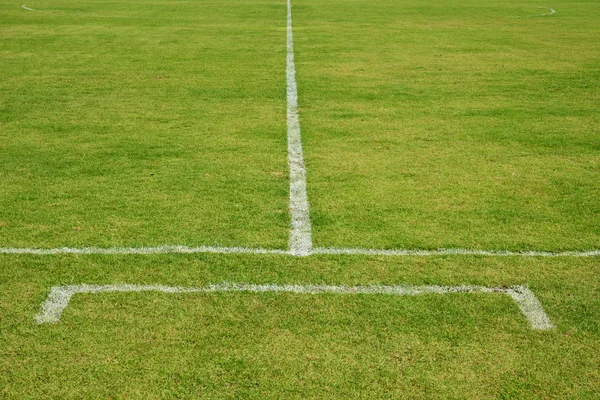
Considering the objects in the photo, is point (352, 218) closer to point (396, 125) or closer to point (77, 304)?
point (77, 304)

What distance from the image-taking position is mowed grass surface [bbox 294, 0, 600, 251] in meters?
5.02

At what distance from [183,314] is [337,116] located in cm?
458

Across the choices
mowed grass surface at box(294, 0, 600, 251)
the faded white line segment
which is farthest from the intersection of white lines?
mowed grass surface at box(294, 0, 600, 251)

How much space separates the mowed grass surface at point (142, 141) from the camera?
496 cm

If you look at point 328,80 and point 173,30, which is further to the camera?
point 173,30

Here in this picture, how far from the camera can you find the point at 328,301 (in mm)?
3990

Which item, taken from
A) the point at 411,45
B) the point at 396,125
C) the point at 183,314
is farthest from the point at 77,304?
the point at 411,45

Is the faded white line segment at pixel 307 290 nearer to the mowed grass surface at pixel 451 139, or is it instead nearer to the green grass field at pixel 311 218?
the green grass field at pixel 311 218

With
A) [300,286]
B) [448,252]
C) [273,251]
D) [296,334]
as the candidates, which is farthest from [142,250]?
[448,252]

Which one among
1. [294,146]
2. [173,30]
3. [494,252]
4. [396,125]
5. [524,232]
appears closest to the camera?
[494,252]

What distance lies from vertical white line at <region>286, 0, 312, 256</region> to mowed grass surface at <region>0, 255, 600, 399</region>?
0.80 ft

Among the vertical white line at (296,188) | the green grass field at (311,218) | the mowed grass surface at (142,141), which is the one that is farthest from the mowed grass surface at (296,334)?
the mowed grass surface at (142,141)

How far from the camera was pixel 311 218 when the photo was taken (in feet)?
16.8

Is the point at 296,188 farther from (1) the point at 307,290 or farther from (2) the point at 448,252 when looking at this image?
(1) the point at 307,290
